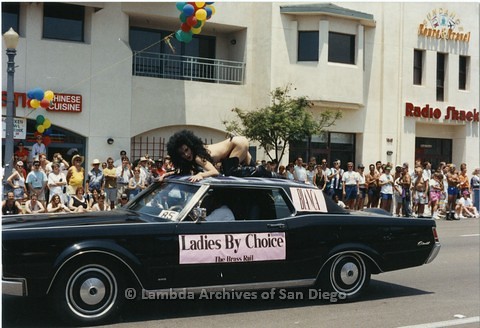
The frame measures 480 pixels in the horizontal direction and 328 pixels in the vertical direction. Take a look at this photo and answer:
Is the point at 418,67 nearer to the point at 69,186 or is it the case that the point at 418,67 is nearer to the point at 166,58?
the point at 166,58

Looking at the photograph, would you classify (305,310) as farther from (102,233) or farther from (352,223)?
(102,233)

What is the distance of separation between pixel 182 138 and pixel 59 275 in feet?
7.76

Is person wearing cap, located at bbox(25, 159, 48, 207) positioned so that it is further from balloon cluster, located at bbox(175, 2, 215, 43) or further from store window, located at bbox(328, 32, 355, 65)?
store window, located at bbox(328, 32, 355, 65)

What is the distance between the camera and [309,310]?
7090mm

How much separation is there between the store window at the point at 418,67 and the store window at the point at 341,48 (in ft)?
12.8

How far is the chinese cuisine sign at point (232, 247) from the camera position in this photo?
6480 mm

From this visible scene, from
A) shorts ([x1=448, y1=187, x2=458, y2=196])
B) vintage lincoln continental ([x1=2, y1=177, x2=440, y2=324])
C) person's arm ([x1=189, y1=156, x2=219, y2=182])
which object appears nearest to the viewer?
vintage lincoln continental ([x1=2, y1=177, x2=440, y2=324])

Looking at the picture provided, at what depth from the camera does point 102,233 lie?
6.16 m

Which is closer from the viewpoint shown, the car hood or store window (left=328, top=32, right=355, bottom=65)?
the car hood

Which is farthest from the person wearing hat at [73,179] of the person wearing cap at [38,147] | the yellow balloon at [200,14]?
the yellow balloon at [200,14]

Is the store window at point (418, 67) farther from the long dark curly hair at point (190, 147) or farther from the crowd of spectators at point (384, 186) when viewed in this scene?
the long dark curly hair at point (190, 147)

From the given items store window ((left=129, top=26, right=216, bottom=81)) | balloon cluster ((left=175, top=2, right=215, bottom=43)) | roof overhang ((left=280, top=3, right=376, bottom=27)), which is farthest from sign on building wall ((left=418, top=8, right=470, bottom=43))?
balloon cluster ((left=175, top=2, right=215, bottom=43))

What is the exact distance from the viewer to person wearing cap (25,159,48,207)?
14.7m

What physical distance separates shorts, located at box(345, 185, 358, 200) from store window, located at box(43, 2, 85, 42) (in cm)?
989
